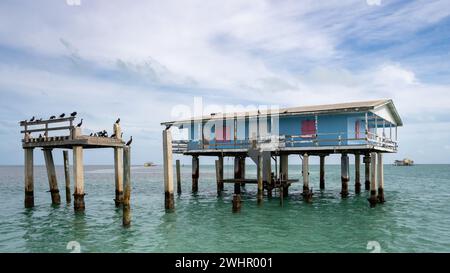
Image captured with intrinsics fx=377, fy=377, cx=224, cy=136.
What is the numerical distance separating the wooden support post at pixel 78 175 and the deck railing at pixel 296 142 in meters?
9.92

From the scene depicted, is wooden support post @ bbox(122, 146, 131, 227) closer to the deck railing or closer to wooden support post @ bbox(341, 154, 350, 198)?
the deck railing

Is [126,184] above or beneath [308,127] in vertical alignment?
beneath

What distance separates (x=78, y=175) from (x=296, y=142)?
1295 cm

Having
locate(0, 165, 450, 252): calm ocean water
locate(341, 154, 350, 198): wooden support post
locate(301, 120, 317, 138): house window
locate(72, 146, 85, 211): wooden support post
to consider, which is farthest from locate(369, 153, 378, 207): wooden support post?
locate(72, 146, 85, 211): wooden support post

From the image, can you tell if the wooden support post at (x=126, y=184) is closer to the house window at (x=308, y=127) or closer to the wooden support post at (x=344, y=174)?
the house window at (x=308, y=127)

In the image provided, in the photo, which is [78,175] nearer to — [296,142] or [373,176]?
[296,142]

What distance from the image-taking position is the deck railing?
76.0 feet

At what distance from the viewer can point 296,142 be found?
23.8 meters

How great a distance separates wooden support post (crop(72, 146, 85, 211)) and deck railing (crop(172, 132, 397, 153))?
992 cm

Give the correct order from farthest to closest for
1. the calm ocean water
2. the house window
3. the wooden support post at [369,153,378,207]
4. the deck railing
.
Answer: the house window, the deck railing, the wooden support post at [369,153,378,207], the calm ocean water

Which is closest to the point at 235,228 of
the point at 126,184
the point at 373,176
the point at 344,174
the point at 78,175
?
the point at 126,184

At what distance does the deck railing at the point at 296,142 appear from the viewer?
23.2m

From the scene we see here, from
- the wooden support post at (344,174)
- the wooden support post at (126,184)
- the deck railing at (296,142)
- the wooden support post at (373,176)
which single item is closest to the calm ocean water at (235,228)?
the wooden support post at (126,184)
